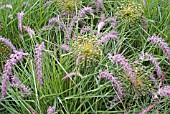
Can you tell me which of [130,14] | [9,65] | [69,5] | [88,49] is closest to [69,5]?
[69,5]

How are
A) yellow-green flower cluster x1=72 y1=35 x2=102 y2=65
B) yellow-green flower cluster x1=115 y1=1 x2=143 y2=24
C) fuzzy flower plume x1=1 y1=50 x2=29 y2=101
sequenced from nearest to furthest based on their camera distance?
1. fuzzy flower plume x1=1 y1=50 x2=29 y2=101
2. yellow-green flower cluster x1=72 y1=35 x2=102 y2=65
3. yellow-green flower cluster x1=115 y1=1 x2=143 y2=24

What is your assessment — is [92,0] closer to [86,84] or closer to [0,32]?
[0,32]

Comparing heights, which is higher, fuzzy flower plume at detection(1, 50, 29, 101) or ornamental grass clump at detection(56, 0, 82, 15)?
ornamental grass clump at detection(56, 0, 82, 15)

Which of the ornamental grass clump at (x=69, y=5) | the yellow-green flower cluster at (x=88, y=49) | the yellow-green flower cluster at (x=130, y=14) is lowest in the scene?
the yellow-green flower cluster at (x=88, y=49)

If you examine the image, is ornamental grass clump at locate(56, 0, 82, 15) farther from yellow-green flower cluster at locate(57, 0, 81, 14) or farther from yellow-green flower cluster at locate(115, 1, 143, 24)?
yellow-green flower cluster at locate(115, 1, 143, 24)

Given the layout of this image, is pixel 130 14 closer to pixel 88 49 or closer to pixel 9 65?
pixel 88 49

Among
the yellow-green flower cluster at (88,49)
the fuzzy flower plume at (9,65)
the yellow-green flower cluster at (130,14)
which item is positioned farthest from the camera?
the yellow-green flower cluster at (130,14)

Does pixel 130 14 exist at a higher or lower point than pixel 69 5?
lower

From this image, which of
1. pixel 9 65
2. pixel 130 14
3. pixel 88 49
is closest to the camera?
pixel 9 65

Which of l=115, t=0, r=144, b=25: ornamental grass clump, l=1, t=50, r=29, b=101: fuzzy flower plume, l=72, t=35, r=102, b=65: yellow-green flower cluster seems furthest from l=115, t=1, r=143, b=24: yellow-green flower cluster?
l=1, t=50, r=29, b=101: fuzzy flower plume

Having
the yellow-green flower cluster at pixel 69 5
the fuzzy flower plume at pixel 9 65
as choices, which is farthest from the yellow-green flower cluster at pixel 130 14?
the fuzzy flower plume at pixel 9 65

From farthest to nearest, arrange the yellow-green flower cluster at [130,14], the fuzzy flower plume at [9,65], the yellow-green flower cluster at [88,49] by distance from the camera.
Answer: the yellow-green flower cluster at [130,14] → the yellow-green flower cluster at [88,49] → the fuzzy flower plume at [9,65]

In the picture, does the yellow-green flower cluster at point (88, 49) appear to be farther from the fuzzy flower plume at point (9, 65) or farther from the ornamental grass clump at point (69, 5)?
the ornamental grass clump at point (69, 5)

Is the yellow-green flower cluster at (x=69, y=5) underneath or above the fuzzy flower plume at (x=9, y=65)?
above
